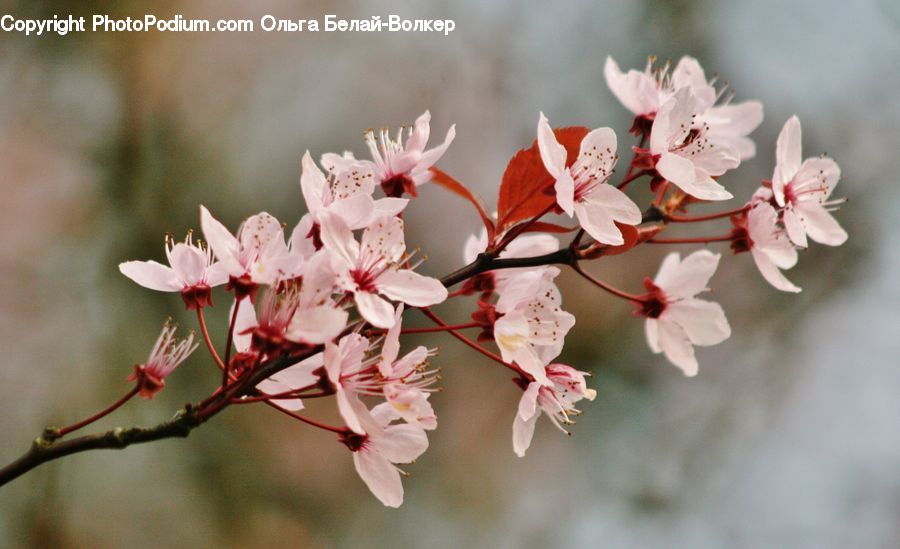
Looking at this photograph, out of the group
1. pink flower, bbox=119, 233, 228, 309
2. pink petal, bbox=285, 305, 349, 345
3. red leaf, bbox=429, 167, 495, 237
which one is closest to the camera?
pink petal, bbox=285, 305, 349, 345

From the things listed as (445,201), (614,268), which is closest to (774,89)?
(614,268)

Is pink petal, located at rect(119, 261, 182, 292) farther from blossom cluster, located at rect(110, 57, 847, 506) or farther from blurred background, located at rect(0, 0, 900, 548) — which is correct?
blurred background, located at rect(0, 0, 900, 548)

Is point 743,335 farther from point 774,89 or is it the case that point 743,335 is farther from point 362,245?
point 362,245

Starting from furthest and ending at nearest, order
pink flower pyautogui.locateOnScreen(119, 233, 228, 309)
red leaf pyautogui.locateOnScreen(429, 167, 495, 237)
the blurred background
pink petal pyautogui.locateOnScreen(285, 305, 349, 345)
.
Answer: the blurred background, red leaf pyautogui.locateOnScreen(429, 167, 495, 237), pink flower pyautogui.locateOnScreen(119, 233, 228, 309), pink petal pyautogui.locateOnScreen(285, 305, 349, 345)

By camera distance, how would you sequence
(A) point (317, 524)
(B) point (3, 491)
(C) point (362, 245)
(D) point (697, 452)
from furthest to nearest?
(D) point (697, 452)
(A) point (317, 524)
(B) point (3, 491)
(C) point (362, 245)

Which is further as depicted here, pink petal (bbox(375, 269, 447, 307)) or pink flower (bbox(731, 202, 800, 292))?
pink flower (bbox(731, 202, 800, 292))

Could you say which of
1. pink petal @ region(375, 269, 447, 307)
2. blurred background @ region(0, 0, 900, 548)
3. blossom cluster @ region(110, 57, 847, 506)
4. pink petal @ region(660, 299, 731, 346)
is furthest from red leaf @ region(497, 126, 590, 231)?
blurred background @ region(0, 0, 900, 548)

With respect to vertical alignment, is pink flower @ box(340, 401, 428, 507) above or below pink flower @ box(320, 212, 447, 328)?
below
